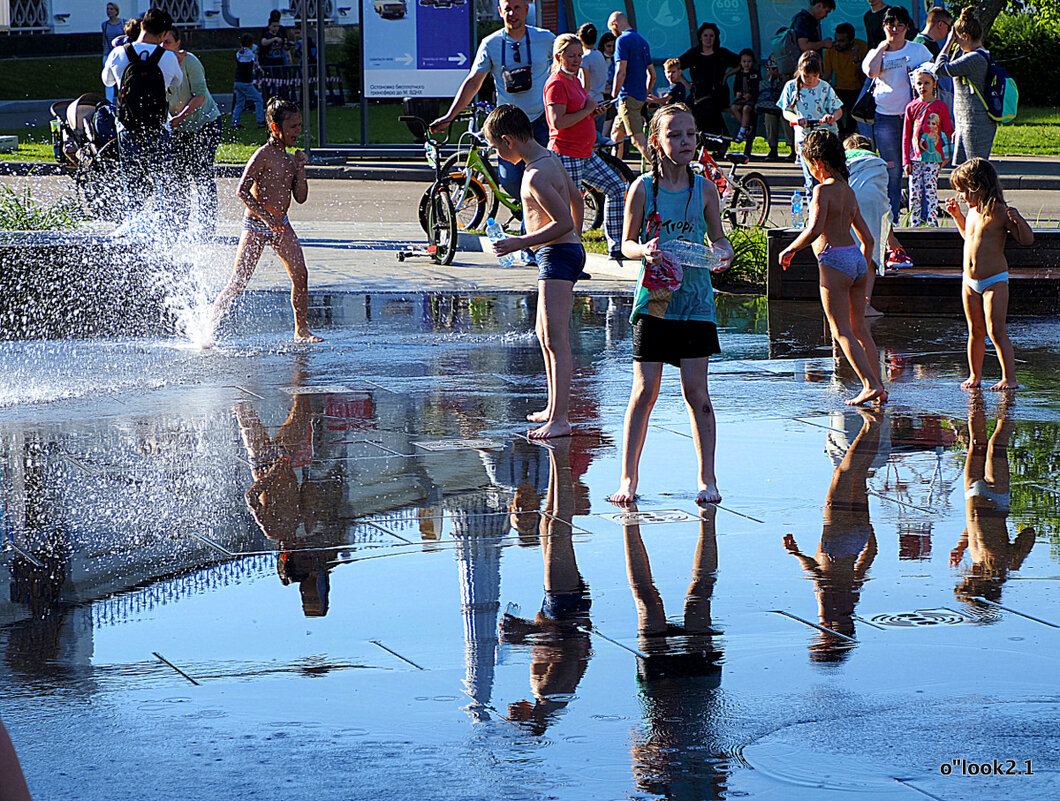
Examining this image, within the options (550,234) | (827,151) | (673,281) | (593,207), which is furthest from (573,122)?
(673,281)

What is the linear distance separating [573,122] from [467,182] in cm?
209

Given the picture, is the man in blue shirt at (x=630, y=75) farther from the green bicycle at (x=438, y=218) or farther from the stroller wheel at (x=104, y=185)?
the stroller wheel at (x=104, y=185)

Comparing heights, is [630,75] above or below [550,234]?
above

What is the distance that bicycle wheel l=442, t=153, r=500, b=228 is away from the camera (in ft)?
44.9

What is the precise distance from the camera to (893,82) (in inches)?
567

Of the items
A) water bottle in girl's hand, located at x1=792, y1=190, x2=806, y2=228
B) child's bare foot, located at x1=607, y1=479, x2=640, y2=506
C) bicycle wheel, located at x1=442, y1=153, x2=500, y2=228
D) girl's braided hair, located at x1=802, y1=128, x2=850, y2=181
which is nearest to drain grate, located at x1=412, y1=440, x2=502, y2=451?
child's bare foot, located at x1=607, y1=479, x2=640, y2=506

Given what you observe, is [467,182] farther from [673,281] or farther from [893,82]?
[673,281]

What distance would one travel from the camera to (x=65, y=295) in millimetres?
10977

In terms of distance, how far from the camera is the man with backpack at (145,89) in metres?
13.2

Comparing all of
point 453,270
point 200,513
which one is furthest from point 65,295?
point 200,513

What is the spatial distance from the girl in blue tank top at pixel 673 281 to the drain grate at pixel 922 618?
149 cm

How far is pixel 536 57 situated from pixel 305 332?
12.5 ft

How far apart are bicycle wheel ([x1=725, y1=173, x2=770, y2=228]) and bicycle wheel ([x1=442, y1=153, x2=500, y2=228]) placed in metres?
2.71

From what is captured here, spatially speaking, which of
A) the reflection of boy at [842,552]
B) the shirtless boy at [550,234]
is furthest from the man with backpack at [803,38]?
the reflection of boy at [842,552]
